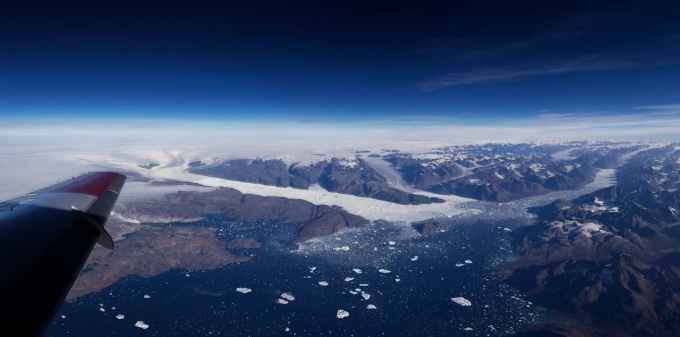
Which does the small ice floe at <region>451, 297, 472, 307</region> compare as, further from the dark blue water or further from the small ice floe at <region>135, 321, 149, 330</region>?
the small ice floe at <region>135, 321, 149, 330</region>

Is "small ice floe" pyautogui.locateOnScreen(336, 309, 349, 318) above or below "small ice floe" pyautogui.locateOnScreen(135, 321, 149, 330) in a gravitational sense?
below

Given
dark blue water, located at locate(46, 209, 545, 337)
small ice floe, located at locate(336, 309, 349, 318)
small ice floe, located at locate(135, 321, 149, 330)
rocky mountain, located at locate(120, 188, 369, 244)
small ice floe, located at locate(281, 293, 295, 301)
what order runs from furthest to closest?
1. rocky mountain, located at locate(120, 188, 369, 244)
2. small ice floe, located at locate(281, 293, 295, 301)
3. small ice floe, located at locate(336, 309, 349, 318)
4. dark blue water, located at locate(46, 209, 545, 337)
5. small ice floe, located at locate(135, 321, 149, 330)

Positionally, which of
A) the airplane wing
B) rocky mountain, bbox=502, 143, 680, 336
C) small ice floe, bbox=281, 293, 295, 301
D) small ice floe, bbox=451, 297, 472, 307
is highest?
the airplane wing

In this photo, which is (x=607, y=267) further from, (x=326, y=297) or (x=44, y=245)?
(x=44, y=245)

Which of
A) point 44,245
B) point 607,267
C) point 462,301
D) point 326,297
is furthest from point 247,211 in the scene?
point 44,245

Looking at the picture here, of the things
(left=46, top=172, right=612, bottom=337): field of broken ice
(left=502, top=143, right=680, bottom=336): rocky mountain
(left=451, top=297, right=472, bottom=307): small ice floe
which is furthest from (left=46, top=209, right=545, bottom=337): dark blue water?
(left=502, top=143, right=680, bottom=336): rocky mountain

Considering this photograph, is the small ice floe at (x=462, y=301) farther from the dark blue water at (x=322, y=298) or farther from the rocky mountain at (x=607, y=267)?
the rocky mountain at (x=607, y=267)

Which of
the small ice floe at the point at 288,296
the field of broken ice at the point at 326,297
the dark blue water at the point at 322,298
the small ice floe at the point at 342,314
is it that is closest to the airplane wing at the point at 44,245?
the field of broken ice at the point at 326,297
